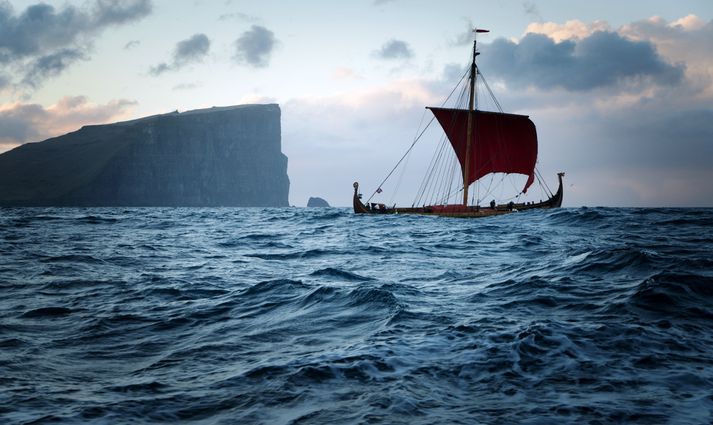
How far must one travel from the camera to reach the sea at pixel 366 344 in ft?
15.4

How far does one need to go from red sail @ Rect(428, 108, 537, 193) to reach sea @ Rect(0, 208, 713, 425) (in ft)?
144

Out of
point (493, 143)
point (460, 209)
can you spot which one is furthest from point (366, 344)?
point (493, 143)

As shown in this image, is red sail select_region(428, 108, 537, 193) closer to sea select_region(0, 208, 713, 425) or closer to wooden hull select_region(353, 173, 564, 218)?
wooden hull select_region(353, 173, 564, 218)

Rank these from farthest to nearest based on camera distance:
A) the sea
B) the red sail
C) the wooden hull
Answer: the red sail → the wooden hull → the sea

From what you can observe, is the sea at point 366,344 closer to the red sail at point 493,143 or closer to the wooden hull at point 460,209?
the wooden hull at point 460,209

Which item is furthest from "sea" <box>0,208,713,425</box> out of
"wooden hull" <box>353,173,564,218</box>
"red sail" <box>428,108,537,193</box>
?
"red sail" <box>428,108,537,193</box>

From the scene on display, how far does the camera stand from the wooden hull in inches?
1937

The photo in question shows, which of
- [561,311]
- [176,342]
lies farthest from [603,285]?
[176,342]

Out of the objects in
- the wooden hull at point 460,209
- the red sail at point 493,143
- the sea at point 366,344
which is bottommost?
the sea at point 366,344

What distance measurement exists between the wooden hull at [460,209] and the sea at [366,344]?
34892mm

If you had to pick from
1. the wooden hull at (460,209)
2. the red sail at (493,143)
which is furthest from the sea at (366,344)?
the red sail at (493,143)

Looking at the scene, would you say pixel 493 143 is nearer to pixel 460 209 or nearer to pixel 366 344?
pixel 460 209

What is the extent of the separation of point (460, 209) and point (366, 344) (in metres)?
44.3

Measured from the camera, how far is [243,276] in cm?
1388
